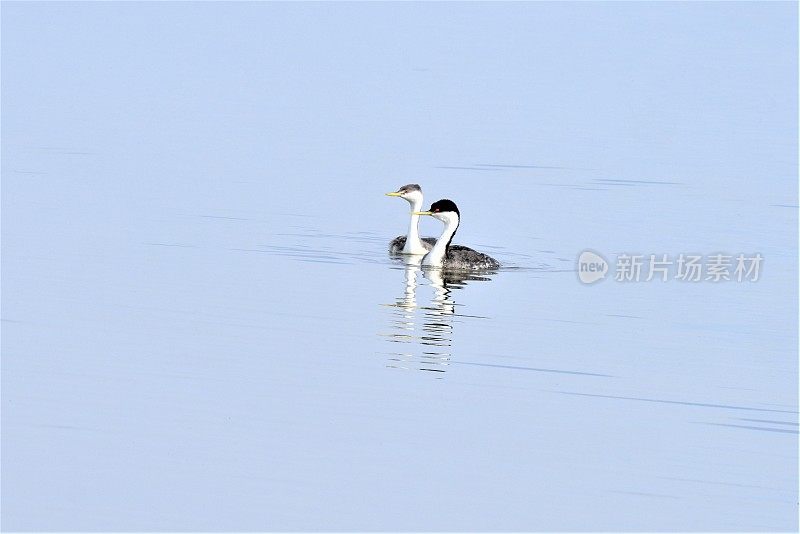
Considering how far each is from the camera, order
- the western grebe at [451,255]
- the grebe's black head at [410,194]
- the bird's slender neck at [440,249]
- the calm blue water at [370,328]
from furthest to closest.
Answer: the grebe's black head at [410,194] → the bird's slender neck at [440,249] → the western grebe at [451,255] → the calm blue water at [370,328]

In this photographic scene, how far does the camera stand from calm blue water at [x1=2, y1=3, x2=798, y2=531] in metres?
11.6

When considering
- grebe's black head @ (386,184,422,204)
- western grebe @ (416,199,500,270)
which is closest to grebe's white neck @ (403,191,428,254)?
western grebe @ (416,199,500,270)

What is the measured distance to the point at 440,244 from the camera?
22.1m

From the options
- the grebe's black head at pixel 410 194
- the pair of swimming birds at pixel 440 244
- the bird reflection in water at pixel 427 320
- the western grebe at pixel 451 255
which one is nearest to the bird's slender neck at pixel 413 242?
the pair of swimming birds at pixel 440 244

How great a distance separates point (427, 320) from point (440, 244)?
4846mm

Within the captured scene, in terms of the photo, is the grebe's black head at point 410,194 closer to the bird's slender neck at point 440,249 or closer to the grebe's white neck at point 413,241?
the grebe's white neck at point 413,241

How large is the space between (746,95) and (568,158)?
1293 centimetres

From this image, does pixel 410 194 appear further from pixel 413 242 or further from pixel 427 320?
pixel 427 320

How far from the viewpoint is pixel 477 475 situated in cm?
1202

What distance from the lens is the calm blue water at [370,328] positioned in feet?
38.1

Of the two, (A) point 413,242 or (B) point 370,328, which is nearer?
(B) point 370,328

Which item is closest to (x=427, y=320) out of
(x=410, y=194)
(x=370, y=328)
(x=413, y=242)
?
(x=370, y=328)

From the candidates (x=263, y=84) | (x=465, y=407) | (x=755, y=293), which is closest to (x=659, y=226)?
(x=755, y=293)

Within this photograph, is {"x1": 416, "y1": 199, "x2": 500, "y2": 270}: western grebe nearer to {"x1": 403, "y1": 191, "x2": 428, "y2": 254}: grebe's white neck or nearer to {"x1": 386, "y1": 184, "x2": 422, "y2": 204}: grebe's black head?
{"x1": 403, "y1": 191, "x2": 428, "y2": 254}: grebe's white neck
